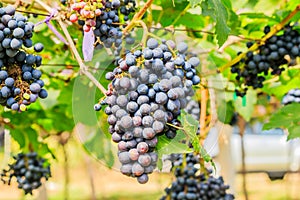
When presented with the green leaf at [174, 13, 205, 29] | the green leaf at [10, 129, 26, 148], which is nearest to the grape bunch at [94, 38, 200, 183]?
the green leaf at [174, 13, 205, 29]

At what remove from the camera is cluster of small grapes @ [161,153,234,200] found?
1.90 meters

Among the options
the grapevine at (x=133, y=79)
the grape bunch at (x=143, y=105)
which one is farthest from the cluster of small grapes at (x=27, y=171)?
the grape bunch at (x=143, y=105)

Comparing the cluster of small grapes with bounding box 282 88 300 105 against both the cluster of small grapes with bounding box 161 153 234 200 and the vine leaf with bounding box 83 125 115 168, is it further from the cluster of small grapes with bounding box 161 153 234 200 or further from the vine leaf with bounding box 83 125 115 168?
the vine leaf with bounding box 83 125 115 168

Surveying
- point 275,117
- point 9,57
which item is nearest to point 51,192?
point 275,117

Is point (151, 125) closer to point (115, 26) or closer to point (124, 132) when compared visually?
point (124, 132)

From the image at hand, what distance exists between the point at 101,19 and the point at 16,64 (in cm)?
25

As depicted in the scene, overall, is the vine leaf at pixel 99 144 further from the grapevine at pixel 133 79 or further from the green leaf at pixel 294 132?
the green leaf at pixel 294 132

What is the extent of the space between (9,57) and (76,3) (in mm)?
221

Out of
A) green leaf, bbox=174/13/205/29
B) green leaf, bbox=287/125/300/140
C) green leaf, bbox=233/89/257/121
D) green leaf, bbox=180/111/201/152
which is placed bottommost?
green leaf, bbox=180/111/201/152

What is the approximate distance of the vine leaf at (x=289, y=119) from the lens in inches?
70.5

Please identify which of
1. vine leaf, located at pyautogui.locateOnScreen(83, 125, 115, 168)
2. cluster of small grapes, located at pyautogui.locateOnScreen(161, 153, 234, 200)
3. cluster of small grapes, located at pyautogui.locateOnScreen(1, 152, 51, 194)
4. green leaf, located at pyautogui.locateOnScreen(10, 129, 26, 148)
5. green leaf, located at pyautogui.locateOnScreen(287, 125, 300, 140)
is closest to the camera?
vine leaf, located at pyautogui.locateOnScreen(83, 125, 115, 168)

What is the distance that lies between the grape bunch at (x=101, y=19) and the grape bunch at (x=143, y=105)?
21 cm

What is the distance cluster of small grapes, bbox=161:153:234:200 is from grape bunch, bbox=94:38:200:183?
2.95 feet

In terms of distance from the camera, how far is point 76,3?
121cm
